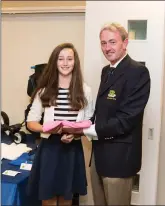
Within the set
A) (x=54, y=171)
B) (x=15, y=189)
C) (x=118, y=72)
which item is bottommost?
(x=15, y=189)

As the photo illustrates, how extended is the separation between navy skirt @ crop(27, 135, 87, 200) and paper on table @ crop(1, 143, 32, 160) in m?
0.33

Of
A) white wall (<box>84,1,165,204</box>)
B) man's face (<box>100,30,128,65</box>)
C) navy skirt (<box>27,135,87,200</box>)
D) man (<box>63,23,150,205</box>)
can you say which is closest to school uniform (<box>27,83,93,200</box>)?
navy skirt (<box>27,135,87,200</box>)

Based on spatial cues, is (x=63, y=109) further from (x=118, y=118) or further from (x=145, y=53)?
(x=145, y=53)

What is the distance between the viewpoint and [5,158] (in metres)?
1.83

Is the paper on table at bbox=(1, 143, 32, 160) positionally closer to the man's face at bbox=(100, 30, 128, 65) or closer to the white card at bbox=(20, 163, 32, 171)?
the white card at bbox=(20, 163, 32, 171)

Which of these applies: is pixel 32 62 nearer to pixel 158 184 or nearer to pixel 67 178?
pixel 67 178

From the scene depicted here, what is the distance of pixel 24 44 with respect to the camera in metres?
2.33

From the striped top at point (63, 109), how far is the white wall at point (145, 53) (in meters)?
0.54

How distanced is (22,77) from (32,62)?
5.6 inches

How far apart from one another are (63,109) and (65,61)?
0.25 metres

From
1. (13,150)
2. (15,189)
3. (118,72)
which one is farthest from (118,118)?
(13,150)

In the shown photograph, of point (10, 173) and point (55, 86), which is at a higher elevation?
point (55, 86)

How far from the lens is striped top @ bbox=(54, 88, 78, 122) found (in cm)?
152

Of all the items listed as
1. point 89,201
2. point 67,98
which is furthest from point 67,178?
point 89,201
